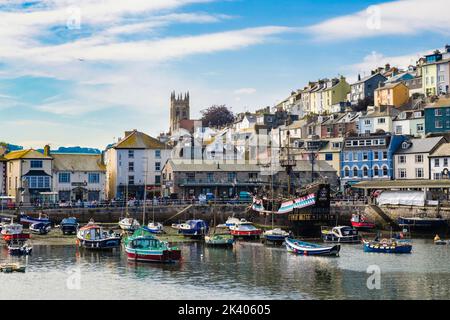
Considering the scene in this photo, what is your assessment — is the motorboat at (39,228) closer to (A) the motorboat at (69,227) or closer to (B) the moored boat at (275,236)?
(A) the motorboat at (69,227)

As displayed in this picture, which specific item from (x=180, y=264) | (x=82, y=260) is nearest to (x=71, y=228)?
(x=82, y=260)

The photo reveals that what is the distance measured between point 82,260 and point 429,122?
68.7 m

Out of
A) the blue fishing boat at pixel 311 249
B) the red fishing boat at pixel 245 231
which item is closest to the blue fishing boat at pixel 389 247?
the blue fishing boat at pixel 311 249

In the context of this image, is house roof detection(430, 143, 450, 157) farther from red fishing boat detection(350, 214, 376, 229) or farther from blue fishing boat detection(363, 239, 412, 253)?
blue fishing boat detection(363, 239, 412, 253)

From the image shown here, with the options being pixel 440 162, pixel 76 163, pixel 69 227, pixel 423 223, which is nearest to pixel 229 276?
pixel 69 227

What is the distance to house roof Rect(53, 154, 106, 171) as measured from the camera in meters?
101

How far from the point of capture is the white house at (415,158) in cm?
9906

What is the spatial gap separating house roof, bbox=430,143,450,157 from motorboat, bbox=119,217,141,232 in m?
40.2

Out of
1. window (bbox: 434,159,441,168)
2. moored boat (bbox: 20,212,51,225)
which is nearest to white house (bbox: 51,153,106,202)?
moored boat (bbox: 20,212,51,225)

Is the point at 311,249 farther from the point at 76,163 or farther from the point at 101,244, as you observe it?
the point at 76,163

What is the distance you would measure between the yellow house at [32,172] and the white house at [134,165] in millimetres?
9615

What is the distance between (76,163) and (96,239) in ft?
130

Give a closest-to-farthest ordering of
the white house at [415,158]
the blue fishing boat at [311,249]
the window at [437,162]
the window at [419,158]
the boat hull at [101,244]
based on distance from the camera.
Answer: the blue fishing boat at [311,249] < the boat hull at [101,244] < the window at [437,162] < the white house at [415,158] < the window at [419,158]
